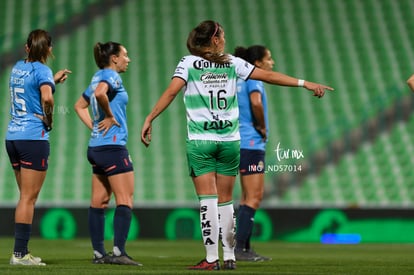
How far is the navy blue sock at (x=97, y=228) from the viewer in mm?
8296

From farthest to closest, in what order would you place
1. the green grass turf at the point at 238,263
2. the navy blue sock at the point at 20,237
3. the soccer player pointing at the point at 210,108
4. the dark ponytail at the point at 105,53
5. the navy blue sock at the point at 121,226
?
the dark ponytail at the point at 105,53 → the navy blue sock at the point at 121,226 → the navy blue sock at the point at 20,237 → the green grass turf at the point at 238,263 → the soccer player pointing at the point at 210,108

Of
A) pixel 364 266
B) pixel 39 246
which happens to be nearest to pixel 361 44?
pixel 39 246

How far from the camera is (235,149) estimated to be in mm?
7246

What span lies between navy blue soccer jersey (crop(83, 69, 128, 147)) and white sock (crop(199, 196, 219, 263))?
1.38 meters

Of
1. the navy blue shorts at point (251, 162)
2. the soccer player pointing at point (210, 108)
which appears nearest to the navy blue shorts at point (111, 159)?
the soccer player pointing at point (210, 108)

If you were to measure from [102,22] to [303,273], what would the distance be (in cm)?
1345

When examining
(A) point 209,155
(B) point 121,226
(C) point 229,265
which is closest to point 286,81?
(A) point 209,155

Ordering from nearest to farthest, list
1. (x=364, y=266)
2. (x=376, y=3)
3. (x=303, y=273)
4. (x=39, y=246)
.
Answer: (x=303, y=273), (x=364, y=266), (x=39, y=246), (x=376, y=3)

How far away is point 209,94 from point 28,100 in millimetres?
1560

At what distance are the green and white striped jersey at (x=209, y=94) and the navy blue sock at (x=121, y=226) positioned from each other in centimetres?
121

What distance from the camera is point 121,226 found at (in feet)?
26.5

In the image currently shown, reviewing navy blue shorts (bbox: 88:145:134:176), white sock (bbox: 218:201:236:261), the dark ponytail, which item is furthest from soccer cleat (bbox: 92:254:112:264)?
the dark ponytail

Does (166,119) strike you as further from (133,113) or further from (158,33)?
(158,33)

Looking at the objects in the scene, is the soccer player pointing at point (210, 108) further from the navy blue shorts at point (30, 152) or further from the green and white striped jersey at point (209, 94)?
the navy blue shorts at point (30, 152)
